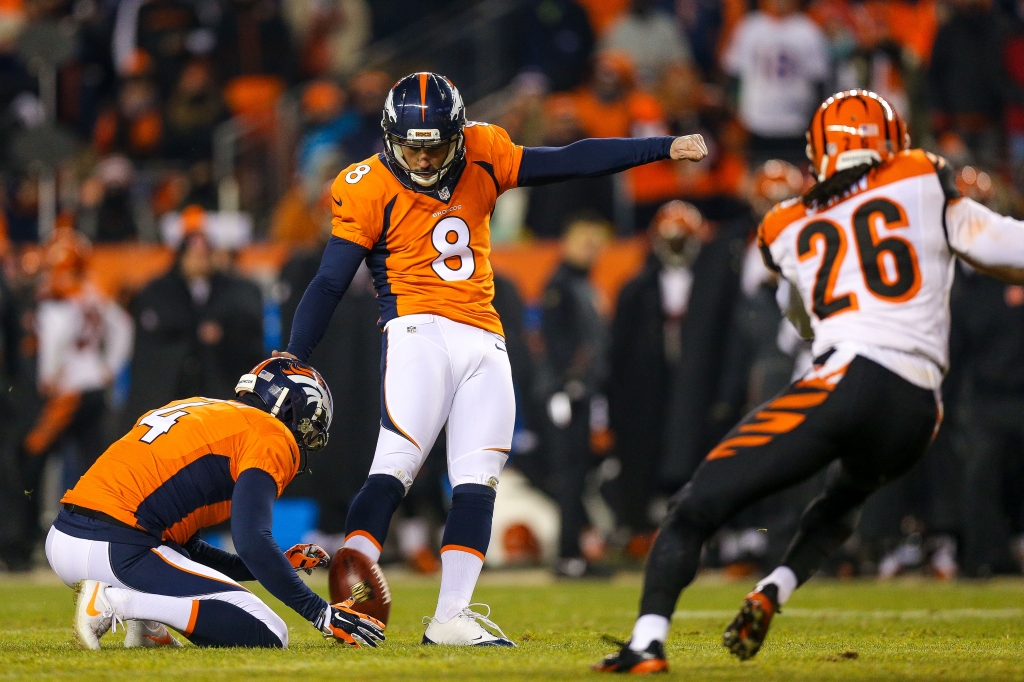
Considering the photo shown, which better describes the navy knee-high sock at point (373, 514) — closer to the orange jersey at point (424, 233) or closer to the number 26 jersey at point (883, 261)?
the orange jersey at point (424, 233)

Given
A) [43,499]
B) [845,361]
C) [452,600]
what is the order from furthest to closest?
1. [43,499]
2. [452,600]
3. [845,361]

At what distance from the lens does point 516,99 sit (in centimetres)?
1370

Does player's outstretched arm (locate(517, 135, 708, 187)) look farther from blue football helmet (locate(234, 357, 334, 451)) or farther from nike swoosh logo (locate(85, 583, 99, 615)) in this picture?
nike swoosh logo (locate(85, 583, 99, 615))

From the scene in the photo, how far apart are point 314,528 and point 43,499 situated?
2346 millimetres

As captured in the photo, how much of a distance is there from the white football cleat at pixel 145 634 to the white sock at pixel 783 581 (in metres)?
2.24

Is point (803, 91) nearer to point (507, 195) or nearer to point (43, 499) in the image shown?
point (507, 195)

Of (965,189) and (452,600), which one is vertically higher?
(965,189)

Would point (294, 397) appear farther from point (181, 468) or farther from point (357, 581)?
point (357, 581)

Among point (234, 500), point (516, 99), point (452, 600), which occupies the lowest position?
point (452, 600)

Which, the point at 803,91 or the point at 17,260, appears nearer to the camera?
the point at 17,260

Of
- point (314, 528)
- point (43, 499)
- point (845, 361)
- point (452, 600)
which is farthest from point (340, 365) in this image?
point (845, 361)

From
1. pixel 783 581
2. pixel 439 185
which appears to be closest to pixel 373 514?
pixel 439 185

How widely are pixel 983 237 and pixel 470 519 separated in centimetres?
214

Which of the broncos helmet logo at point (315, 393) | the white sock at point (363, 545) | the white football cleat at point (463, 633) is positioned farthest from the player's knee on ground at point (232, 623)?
the broncos helmet logo at point (315, 393)
